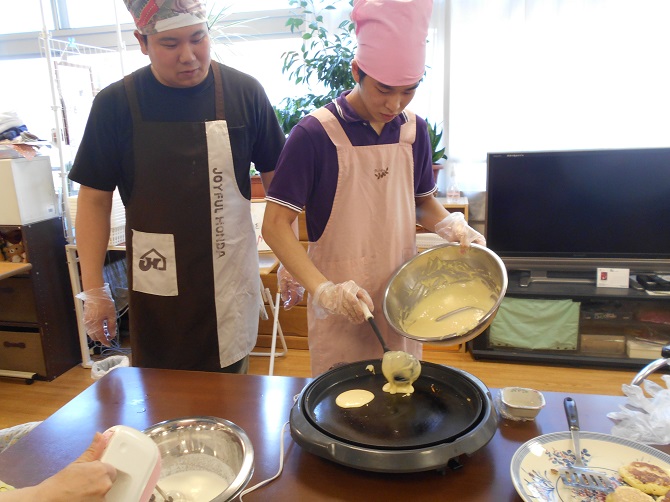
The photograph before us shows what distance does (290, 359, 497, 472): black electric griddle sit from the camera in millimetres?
803

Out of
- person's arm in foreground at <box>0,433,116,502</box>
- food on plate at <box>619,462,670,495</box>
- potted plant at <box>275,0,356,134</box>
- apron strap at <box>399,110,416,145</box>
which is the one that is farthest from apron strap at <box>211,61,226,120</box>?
potted plant at <box>275,0,356,134</box>

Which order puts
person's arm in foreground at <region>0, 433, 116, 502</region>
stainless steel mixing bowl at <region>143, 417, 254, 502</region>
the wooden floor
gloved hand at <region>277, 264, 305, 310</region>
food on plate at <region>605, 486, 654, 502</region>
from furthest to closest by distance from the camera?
the wooden floor
gloved hand at <region>277, 264, 305, 310</region>
stainless steel mixing bowl at <region>143, 417, 254, 502</region>
food on plate at <region>605, 486, 654, 502</region>
person's arm in foreground at <region>0, 433, 116, 502</region>

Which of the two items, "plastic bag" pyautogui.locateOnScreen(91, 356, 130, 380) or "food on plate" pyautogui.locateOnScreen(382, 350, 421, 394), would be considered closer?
"food on plate" pyautogui.locateOnScreen(382, 350, 421, 394)

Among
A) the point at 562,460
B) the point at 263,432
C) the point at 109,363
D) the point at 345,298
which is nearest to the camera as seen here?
the point at 562,460

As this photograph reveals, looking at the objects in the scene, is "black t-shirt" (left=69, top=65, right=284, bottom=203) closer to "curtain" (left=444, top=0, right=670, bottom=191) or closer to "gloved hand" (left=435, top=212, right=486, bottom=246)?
"gloved hand" (left=435, top=212, right=486, bottom=246)

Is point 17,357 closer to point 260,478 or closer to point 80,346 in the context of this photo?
point 80,346

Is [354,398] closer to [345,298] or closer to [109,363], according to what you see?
[345,298]

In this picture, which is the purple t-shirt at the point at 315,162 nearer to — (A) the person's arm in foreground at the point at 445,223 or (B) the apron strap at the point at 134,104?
(A) the person's arm in foreground at the point at 445,223

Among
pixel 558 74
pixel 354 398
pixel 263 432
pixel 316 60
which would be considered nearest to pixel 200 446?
pixel 263 432

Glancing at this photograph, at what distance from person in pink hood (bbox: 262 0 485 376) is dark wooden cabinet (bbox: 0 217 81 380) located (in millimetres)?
2130

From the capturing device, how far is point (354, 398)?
1020mm

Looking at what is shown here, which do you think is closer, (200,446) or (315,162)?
(200,446)

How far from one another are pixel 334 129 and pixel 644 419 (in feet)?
3.04

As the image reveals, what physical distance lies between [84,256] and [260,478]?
952mm
